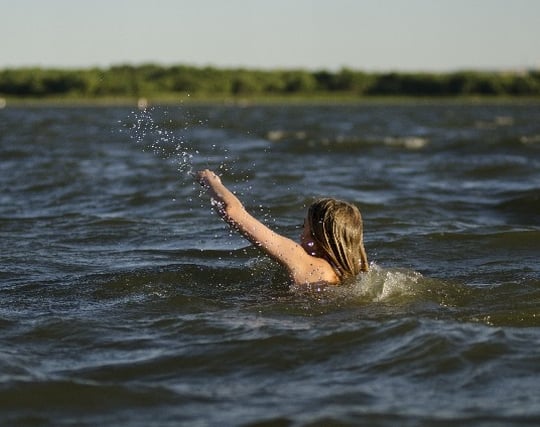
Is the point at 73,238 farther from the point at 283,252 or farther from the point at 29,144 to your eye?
the point at 29,144

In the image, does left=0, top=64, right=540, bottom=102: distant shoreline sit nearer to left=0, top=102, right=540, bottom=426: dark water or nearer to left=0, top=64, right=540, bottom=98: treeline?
left=0, top=64, right=540, bottom=98: treeline

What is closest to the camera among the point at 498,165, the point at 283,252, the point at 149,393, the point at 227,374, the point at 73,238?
the point at 149,393

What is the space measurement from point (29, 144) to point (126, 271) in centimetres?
2313

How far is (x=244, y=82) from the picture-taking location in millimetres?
149750

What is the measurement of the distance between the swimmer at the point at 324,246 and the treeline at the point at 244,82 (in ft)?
403

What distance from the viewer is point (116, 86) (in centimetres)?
13562

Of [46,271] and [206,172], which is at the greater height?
[206,172]

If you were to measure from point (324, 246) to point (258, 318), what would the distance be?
2.41 ft

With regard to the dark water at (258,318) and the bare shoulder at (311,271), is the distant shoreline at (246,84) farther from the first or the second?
the bare shoulder at (311,271)

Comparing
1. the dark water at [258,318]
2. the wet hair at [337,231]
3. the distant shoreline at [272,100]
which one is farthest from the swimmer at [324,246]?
the distant shoreline at [272,100]

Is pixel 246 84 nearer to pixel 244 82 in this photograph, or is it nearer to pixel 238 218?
pixel 244 82

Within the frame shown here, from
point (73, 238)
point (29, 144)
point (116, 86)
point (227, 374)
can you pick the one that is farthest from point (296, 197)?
point (116, 86)

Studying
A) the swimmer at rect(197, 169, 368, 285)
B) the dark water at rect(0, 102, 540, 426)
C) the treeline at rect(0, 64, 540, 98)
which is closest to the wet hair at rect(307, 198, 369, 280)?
the swimmer at rect(197, 169, 368, 285)

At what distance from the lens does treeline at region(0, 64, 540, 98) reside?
13575 cm
